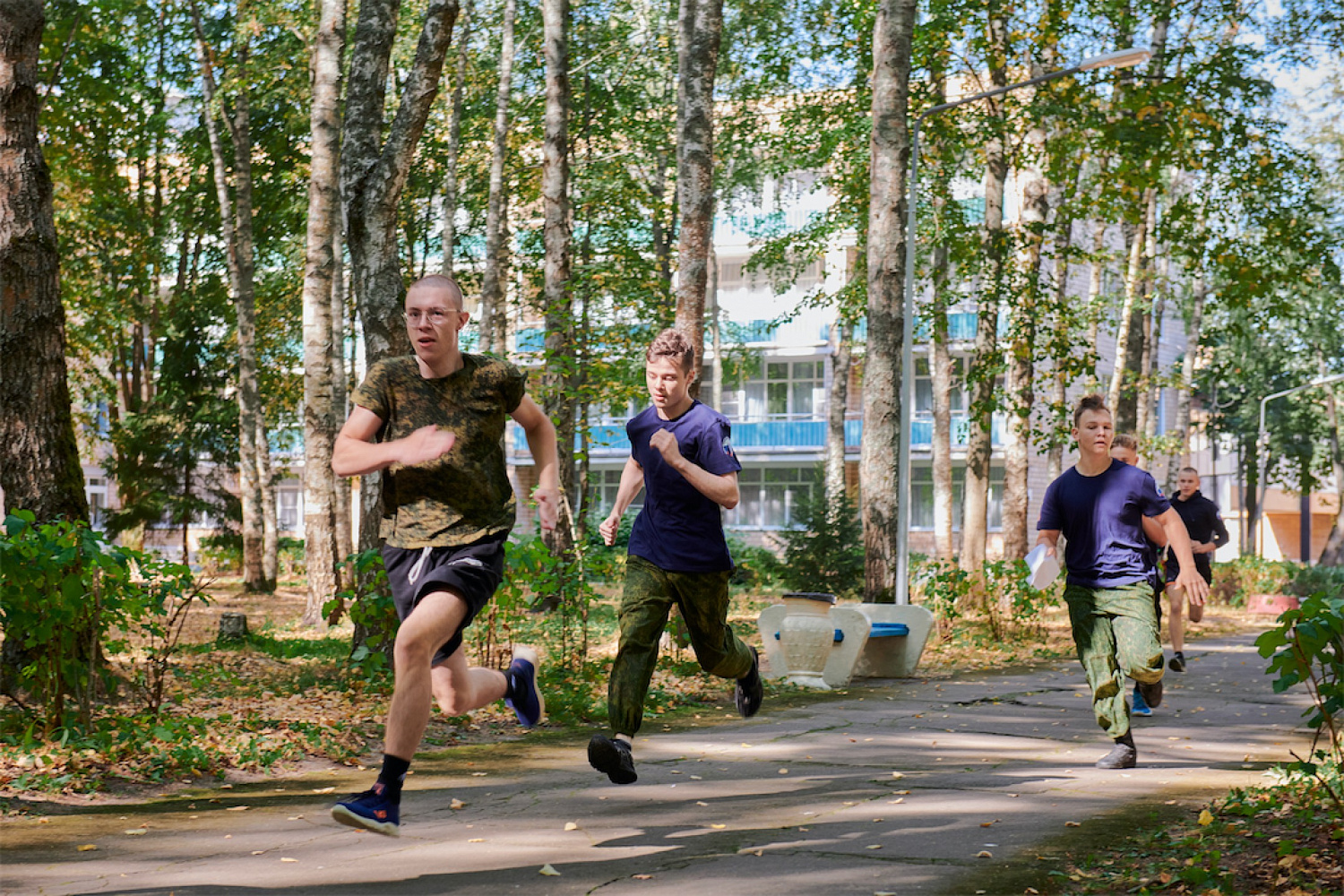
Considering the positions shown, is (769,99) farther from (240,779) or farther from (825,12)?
(240,779)

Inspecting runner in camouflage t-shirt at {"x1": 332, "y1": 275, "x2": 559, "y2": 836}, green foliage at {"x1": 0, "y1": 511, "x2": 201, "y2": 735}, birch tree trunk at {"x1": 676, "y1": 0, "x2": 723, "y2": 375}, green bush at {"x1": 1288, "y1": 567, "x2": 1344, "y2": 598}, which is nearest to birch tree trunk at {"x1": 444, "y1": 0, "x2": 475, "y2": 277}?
birch tree trunk at {"x1": 676, "y1": 0, "x2": 723, "y2": 375}

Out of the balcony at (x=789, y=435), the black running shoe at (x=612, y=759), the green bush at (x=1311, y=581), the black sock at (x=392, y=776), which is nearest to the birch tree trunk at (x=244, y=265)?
the black running shoe at (x=612, y=759)

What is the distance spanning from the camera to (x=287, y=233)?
118 feet

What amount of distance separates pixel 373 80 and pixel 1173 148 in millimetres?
13728

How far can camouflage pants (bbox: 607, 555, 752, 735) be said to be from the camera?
6.59 m

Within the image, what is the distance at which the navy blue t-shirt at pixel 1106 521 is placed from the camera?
26.3 ft

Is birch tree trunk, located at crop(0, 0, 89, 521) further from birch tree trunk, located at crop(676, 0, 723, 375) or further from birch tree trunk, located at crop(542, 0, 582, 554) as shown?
birch tree trunk, located at crop(542, 0, 582, 554)

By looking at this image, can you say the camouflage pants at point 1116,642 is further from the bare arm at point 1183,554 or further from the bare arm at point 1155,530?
the bare arm at point 1155,530

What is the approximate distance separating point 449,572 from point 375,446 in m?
0.56

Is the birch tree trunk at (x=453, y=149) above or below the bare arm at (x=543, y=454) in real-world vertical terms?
above

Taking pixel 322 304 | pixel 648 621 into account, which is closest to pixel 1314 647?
pixel 648 621

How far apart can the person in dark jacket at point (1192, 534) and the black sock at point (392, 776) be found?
10.1 meters

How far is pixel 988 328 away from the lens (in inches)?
928

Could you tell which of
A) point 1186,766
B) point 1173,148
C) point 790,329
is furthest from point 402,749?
point 790,329
